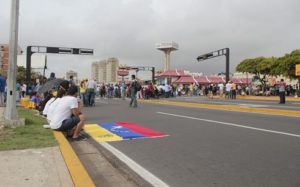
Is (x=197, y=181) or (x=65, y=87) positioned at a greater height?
(x=65, y=87)

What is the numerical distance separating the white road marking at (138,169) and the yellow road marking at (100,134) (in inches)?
41.9

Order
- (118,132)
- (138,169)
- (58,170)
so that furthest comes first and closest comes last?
1. (118,132)
2. (138,169)
3. (58,170)

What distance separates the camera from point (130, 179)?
5711mm

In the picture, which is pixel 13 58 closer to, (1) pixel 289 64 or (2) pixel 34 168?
(2) pixel 34 168

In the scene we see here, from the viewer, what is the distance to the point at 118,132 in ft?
33.8

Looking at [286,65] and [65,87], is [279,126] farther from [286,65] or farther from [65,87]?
[286,65]

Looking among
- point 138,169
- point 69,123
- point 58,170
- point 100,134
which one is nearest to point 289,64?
point 100,134

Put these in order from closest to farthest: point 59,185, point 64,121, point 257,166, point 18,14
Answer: point 59,185
point 257,166
point 64,121
point 18,14

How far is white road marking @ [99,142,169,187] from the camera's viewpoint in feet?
18.0

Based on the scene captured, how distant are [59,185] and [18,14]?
22.7 ft

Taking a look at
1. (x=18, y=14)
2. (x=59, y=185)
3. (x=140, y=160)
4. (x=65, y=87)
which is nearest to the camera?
(x=59, y=185)

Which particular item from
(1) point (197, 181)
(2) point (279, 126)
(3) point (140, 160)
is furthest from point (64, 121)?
(2) point (279, 126)

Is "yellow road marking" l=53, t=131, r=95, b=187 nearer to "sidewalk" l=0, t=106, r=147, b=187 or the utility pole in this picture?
"sidewalk" l=0, t=106, r=147, b=187

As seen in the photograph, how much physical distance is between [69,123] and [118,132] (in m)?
1.50
